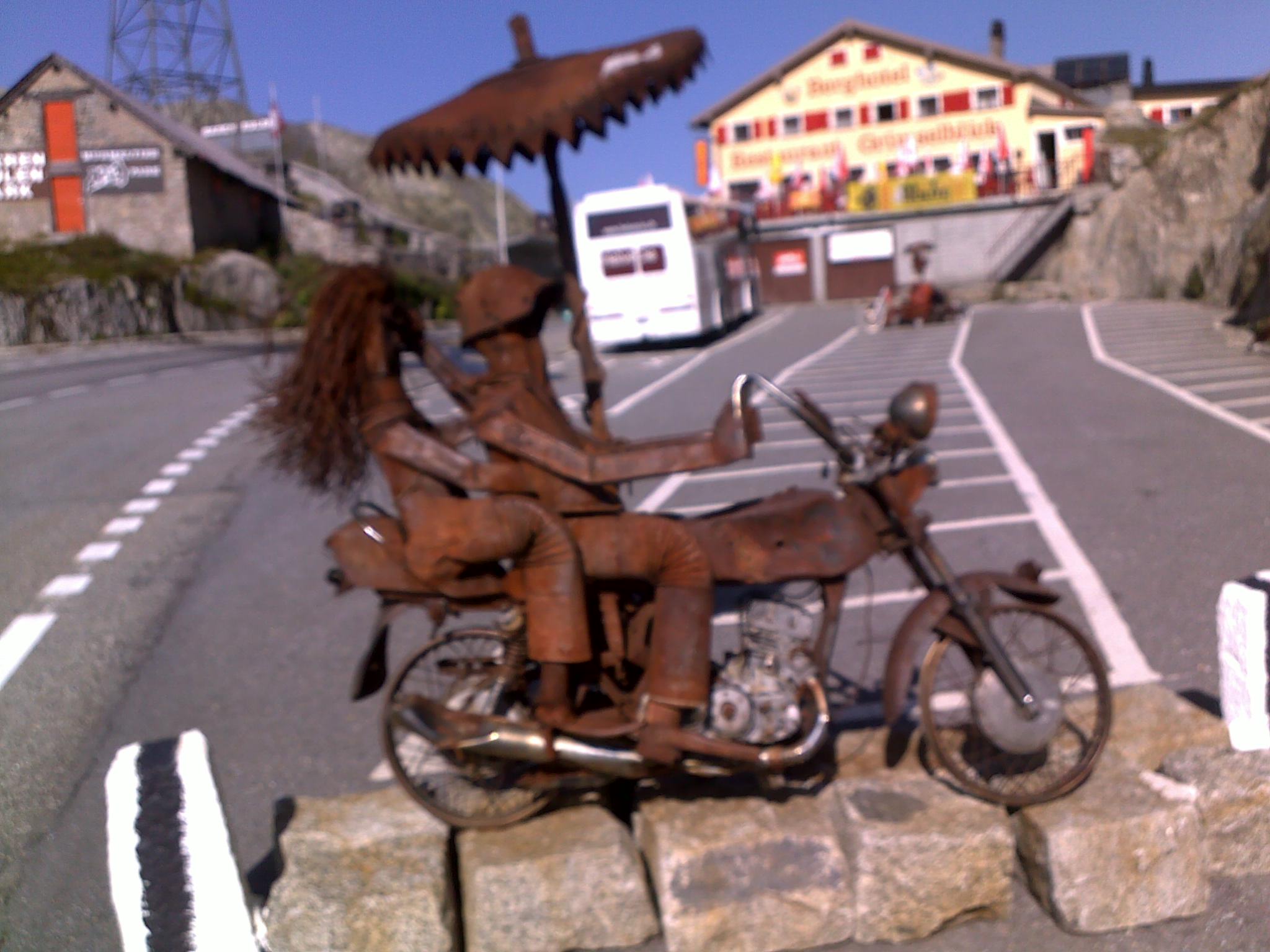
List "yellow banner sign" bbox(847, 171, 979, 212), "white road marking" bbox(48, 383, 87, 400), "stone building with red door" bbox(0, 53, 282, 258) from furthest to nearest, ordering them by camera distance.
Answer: "yellow banner sign" bbox(847, 171, 979, 212), "white road marking" bbox(48, 383, 87, 400), "stone building with red door" bbox(0, 53, 282, 258)

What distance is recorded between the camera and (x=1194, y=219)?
97.5ft

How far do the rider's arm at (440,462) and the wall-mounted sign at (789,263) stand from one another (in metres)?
44.4

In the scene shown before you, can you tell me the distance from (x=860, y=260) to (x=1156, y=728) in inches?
1737

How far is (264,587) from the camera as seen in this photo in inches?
316

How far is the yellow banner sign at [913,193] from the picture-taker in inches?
1848

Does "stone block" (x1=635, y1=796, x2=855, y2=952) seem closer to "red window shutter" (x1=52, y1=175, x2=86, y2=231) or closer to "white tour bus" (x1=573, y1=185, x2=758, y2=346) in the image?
"red window shutter" (x1=52, y1=175, x2=86, y2=231)

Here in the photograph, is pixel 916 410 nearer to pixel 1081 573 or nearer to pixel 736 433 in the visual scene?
pixel 736 433

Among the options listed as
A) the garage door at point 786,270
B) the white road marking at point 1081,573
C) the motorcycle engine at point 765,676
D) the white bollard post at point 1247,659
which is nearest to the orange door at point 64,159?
the motorcycle engine at point 765,676

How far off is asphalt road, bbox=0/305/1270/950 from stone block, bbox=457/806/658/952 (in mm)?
785

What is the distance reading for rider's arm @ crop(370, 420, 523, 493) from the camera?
411cm

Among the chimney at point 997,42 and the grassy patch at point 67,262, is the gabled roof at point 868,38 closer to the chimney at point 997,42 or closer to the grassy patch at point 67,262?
the chimney at point 997,42

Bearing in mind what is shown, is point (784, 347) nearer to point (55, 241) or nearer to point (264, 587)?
point (264, 587)

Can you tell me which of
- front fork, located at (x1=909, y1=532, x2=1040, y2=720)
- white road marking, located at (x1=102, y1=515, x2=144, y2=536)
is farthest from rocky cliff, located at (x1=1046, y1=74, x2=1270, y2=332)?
front fork, located at (x1=909, y1=532, x2=1040, y2=720)

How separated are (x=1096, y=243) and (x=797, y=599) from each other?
38426 mm
